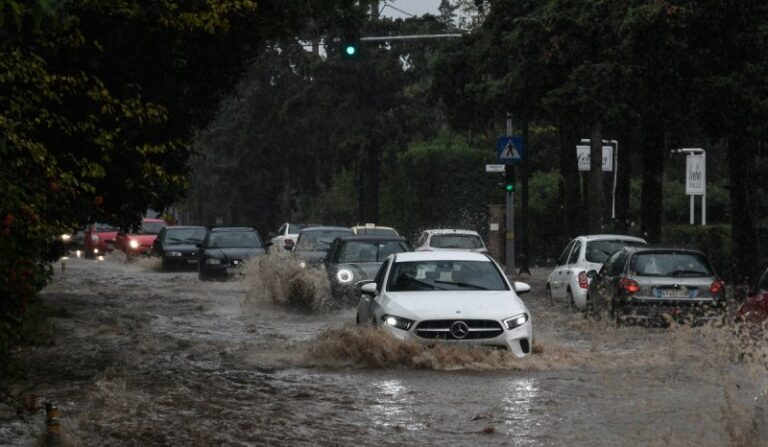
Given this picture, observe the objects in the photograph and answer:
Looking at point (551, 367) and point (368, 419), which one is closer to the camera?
point (368, 419)

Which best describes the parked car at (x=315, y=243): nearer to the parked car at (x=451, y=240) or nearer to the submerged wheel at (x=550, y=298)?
the parked car at (x=451, y=240)

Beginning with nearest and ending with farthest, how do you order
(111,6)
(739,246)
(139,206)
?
(111,6) → (139,206) → (739,246)

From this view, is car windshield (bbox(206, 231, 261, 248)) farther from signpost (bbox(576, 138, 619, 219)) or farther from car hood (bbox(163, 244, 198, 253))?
signpost (bbox(576, 138, 619, 219))

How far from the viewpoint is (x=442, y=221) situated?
60156 mm

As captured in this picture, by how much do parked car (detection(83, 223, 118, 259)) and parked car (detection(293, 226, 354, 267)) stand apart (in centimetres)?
2463


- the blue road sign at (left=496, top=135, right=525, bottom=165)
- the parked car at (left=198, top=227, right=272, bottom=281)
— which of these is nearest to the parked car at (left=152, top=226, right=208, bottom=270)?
the parked car at (left=198, top=227, right=272, bottom=281)

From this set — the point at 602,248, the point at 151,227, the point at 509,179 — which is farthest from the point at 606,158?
the point at 151,227

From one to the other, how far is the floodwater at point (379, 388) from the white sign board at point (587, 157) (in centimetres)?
1763

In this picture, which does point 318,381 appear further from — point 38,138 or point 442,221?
point 442,221

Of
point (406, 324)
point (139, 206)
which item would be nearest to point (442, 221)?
point (139, 206)

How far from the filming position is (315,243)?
3303 centimetres

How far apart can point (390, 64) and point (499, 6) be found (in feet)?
109

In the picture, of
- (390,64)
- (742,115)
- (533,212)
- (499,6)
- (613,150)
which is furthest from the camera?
(390,64)

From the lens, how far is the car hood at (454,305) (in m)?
16.0
